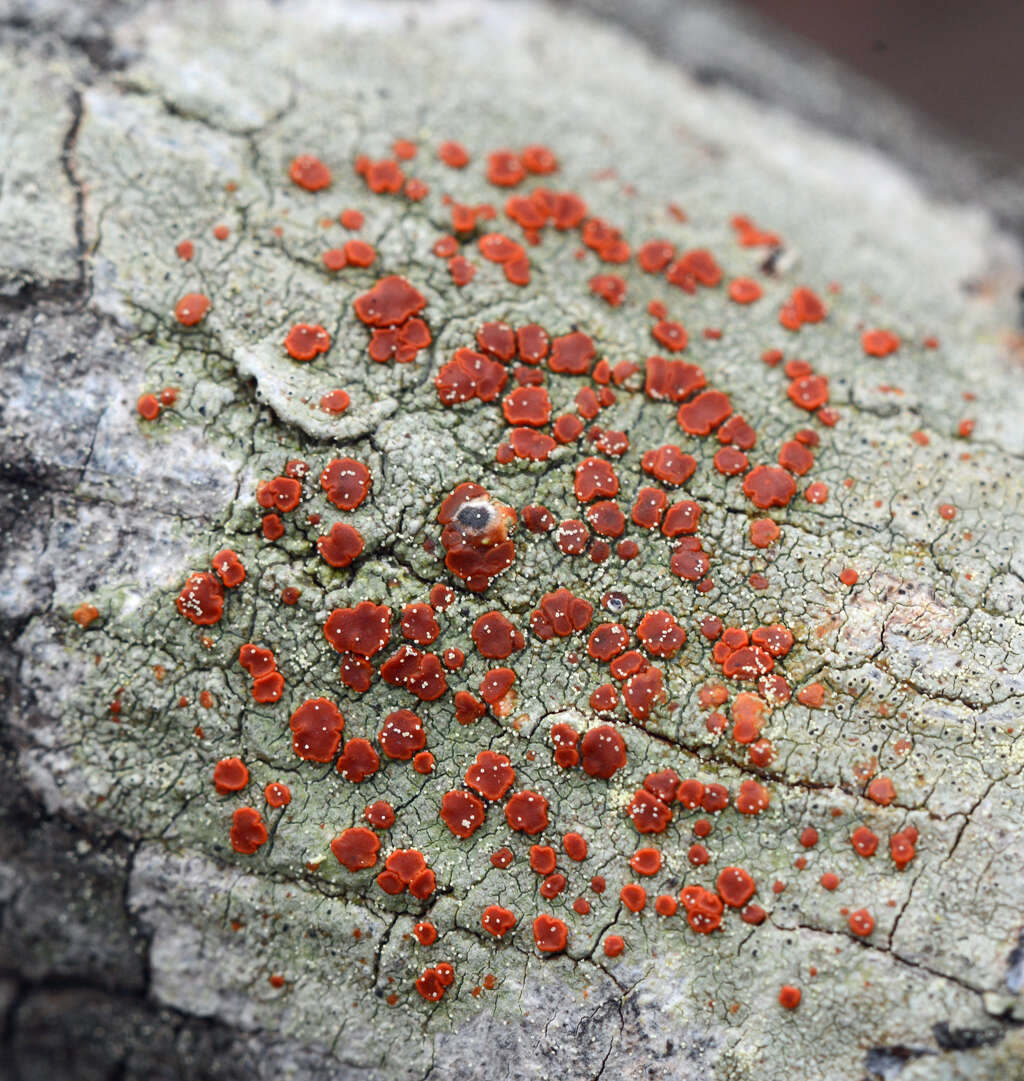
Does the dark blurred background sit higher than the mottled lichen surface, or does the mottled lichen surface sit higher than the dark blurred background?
the dark blurred background

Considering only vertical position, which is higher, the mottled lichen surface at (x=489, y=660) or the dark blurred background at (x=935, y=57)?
the dark blurred background at (x=935, y=57)

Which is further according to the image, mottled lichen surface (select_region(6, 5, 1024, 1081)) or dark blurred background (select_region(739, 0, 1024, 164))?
dark blurred background (select_region(739, 0, 1024, 164))

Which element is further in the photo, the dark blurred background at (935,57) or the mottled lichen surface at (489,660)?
the dark blurred background at (935,57)

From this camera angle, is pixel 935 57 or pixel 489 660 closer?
pixel 489 660

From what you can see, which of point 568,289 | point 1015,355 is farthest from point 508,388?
point 1015,355

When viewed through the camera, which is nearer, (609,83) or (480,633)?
(480,633)

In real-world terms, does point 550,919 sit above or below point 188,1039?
above

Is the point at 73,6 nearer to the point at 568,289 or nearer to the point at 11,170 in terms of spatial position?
the point at 11,170

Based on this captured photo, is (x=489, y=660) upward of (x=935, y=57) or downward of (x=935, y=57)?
downward
